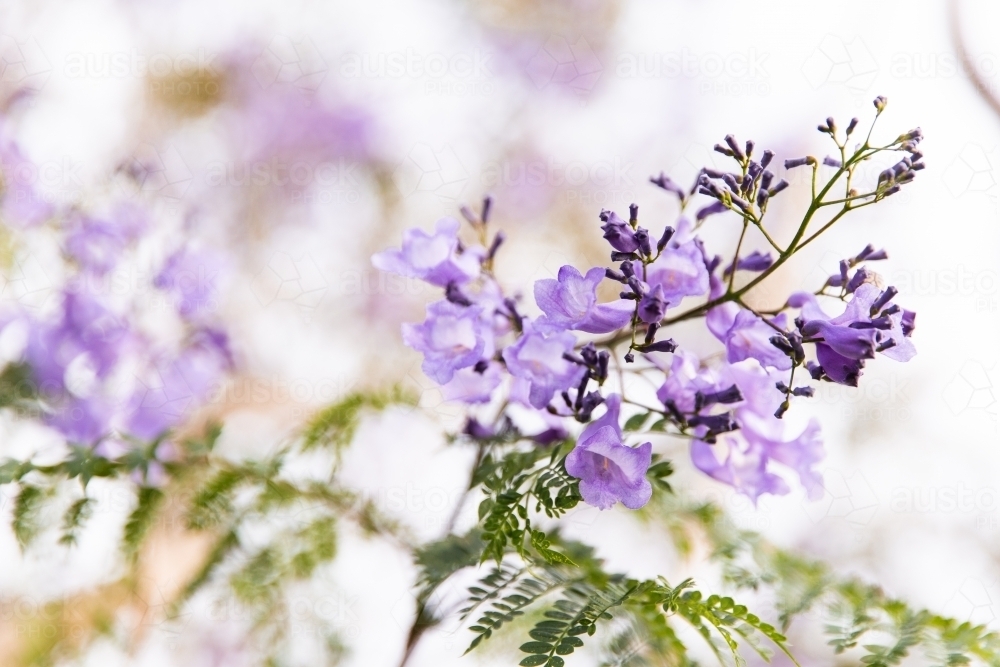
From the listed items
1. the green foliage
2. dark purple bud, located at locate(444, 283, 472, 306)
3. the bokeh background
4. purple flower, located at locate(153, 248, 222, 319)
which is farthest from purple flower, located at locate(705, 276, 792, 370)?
the bokeh background

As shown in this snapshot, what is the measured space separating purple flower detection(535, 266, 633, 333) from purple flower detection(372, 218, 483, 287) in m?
0.15

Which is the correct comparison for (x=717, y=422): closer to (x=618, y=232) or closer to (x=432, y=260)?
(x=618, y=232)

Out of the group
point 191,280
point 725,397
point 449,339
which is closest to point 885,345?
point 725,397

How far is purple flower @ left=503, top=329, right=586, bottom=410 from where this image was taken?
623mm

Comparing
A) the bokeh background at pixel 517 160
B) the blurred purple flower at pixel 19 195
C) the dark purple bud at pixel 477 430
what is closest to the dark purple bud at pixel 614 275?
the dark purple bud at pixel 477 430

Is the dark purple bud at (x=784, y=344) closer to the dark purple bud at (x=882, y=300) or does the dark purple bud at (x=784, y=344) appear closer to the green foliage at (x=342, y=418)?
the dark purple bud at (x=882, y=300)

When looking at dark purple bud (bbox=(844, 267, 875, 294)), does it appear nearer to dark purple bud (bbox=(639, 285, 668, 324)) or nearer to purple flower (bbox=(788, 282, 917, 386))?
purple flower (bbox=(788, 282, 917, 386))

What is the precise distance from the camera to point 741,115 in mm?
3025

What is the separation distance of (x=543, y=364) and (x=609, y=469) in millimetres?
99

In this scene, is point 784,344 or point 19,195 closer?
point 784,344

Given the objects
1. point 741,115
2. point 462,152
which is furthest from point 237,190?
point 741,115

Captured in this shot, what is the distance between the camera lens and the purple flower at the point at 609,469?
0.60m

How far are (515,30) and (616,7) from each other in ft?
1.51

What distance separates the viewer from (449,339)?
0.69m
